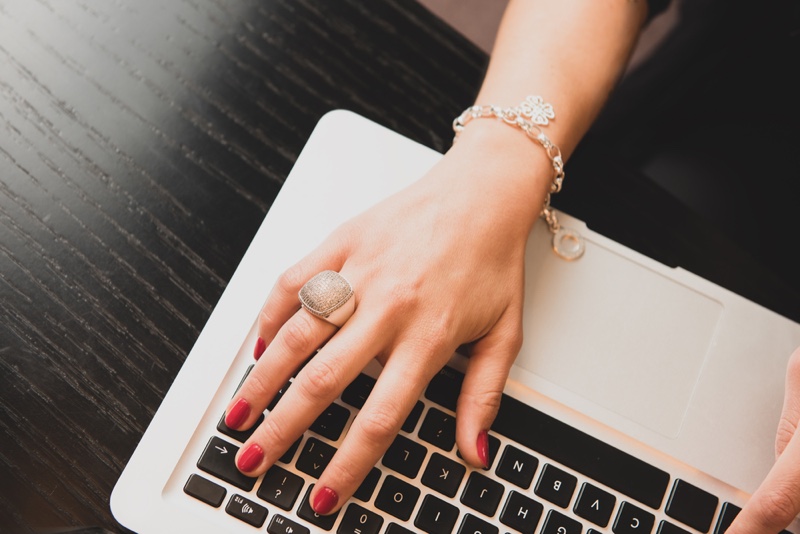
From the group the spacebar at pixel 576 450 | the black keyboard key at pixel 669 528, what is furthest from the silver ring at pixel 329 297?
the black keyboard key at pixel 669 528

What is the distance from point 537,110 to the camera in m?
0.61

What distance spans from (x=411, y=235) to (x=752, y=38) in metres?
0.57

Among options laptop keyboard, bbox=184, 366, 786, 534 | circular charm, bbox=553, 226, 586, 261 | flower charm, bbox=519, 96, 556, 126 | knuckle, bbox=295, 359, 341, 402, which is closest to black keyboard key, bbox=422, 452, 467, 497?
laptop keyboard, bbox=184, 366, 786, 534

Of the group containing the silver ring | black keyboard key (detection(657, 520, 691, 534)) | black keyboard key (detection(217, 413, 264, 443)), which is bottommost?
black keyboard key (detection(217, 413, 264, 443))

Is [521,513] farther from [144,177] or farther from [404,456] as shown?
[144,177]

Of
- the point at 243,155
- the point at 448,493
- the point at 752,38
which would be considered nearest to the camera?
the point at 448,493

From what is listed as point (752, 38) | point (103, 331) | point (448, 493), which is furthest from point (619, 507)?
point (752, 38)

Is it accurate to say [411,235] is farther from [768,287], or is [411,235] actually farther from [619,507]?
[768,287]

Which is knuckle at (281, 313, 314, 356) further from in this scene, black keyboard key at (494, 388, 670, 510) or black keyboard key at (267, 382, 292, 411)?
black keyboard key at (494, 388, 670, 510)

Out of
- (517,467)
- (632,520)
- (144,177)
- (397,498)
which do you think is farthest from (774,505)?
(144,177)

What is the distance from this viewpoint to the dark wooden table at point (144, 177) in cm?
53

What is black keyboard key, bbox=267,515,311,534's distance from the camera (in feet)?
1.58

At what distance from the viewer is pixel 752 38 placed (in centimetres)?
77

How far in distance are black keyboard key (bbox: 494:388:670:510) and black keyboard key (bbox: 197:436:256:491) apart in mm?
217
